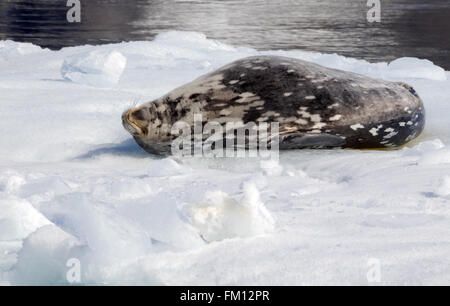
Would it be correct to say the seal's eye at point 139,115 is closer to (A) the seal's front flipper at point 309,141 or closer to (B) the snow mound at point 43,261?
(A) the seal's front flipper at point 309,141

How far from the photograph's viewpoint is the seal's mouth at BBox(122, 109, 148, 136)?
335 centimetres

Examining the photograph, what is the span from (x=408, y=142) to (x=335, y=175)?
96cm

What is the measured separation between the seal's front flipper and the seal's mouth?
26.4 inches

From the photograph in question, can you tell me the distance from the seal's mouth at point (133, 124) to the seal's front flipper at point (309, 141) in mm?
671

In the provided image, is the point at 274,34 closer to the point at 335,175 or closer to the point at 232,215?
the point at 335,175

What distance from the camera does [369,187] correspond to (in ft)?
8.66

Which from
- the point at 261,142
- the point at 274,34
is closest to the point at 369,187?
the point at 261,142

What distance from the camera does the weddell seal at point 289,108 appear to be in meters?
3.41

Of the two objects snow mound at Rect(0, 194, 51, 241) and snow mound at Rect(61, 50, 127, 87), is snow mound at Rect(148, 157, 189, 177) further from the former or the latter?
snow mound at Rect(61, 50, 127, 87)

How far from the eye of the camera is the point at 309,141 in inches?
135

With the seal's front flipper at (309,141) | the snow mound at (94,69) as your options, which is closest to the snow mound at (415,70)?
the snow mound at (94,69)

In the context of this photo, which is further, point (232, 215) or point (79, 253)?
point (232, 215)

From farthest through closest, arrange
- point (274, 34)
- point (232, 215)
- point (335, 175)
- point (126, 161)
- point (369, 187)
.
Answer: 1. point (274, 34)
2. point (126, 161)
3. point (335, 175)
4. point (369, 187)
5. point (232, 215)

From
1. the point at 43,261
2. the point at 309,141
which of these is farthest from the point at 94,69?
the point at 43,261
